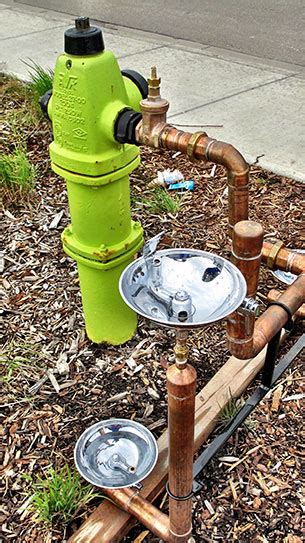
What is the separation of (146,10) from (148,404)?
259 inches

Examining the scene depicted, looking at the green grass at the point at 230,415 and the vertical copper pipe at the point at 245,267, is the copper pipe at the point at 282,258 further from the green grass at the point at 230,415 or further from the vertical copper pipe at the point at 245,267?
the green grass at the point at 230,415

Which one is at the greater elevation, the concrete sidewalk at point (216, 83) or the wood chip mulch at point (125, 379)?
the wood chip mulch at point (125, 379)

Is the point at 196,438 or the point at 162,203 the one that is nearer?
the point at 196,438

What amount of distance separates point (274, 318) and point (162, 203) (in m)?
1.61

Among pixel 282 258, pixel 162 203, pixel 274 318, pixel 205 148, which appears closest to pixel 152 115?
pixel 205 148

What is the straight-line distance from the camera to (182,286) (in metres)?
1.50

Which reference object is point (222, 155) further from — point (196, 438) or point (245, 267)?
point (196, 438)

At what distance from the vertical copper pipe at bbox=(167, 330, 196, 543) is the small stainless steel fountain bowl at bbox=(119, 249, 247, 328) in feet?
0.35

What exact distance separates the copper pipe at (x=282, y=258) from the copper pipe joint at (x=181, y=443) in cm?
64

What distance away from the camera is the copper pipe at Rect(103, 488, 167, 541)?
1.71m

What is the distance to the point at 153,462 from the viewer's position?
192 cm

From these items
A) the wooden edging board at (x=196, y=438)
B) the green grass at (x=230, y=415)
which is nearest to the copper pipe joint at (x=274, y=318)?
the wooden edging board at (x=196, y=438)

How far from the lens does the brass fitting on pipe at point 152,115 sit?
1838mm

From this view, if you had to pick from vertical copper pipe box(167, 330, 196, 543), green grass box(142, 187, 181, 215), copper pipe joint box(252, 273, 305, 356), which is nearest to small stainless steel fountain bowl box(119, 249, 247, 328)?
vertical copper pipe box(167, 330, 196, 543)
